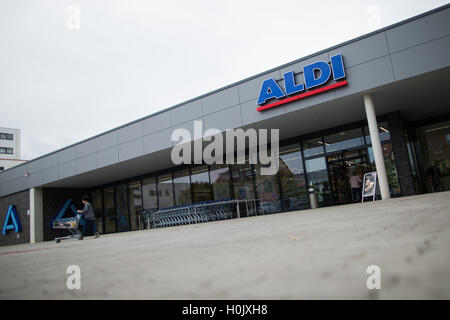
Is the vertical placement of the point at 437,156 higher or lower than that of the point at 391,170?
higher

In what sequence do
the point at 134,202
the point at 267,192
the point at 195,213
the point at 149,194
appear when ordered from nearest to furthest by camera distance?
the point at 195,213 → the point at 267,192 → the point at 149,194 → the point at 134,202

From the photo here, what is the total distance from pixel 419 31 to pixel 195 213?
10058 mm

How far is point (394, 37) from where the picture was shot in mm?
8203

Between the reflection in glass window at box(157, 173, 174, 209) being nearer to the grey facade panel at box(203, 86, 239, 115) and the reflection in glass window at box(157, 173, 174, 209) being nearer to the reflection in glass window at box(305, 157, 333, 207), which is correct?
the grey facade panel at box(203, 86, 239, 115)

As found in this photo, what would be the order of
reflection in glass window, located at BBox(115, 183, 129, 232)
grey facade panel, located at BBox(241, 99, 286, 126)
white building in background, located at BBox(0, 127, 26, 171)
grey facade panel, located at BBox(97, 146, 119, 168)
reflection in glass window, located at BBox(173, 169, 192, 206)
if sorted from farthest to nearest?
white building in background, located at BBox(0, 127, 26, 171)
reflection in glass window, located at BBox(115, 183, 129, 232)
reflection in glass window, located at BBox(173, 169, 192, 206)
grey facade panel, located at BBox(97, 146, 119, 168)
grey facade panel, located at BBox(241, 99, 286, 126)

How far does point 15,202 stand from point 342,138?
65.5 ft

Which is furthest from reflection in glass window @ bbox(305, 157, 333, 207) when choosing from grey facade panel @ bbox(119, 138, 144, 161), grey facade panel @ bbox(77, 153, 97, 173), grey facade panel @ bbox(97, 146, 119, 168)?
grey facade panel @ bbox(77, 153, 97, 173)

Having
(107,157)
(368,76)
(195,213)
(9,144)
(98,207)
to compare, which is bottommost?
(195,213)

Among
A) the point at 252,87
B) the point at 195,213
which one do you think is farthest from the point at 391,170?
the point at 195,213

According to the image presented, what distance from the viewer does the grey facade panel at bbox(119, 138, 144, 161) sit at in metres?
13.0

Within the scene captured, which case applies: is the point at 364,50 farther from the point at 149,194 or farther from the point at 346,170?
the point at 149,194

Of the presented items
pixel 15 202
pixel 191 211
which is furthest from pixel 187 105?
pixel 15 202

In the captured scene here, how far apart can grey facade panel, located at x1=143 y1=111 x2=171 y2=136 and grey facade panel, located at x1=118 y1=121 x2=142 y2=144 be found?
36 centimetres

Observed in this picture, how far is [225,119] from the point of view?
10.9 m
